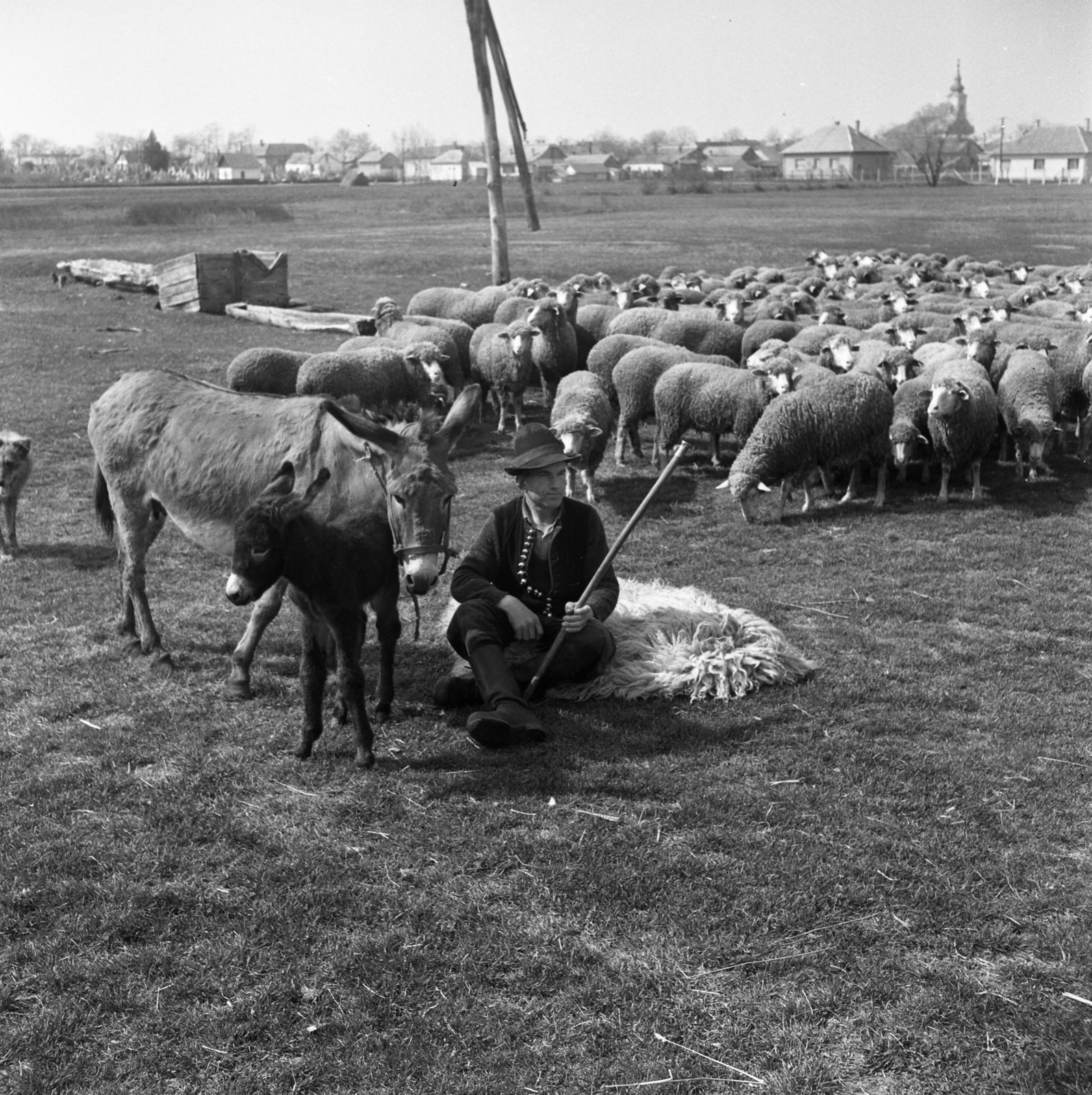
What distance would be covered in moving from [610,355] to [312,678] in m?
8.74

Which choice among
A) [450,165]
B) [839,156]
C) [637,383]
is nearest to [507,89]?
[637,383]

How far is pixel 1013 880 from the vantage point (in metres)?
4.87

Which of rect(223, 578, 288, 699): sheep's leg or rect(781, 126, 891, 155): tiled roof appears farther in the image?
rect(781, 126, 891, 155): tiled roof

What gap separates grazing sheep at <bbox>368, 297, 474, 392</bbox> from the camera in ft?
48.7

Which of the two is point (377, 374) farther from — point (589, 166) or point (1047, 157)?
point (589, 166)

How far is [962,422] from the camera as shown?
35.8 feet

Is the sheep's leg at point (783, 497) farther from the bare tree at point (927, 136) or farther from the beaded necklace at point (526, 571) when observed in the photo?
the bare tree at point (927, 136)

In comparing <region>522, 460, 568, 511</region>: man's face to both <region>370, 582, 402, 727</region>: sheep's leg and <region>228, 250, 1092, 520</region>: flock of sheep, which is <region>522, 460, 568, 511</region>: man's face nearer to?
<region>370, 582, 402, 727</region>: sheep's leg

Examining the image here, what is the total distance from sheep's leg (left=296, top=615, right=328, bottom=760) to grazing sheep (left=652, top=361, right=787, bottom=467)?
21.8 ft

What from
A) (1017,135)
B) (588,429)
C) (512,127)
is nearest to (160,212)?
(512,127)

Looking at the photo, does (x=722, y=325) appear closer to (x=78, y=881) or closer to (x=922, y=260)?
(x=78, y=881)

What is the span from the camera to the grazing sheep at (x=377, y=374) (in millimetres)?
12930

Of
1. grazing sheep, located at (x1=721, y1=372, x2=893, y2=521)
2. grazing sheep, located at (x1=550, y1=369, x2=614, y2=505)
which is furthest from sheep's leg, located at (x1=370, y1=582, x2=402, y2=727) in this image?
grazing sheep, located at (x1=721, y1=372, x2=893, y2=521)

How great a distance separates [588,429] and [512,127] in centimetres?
1500
